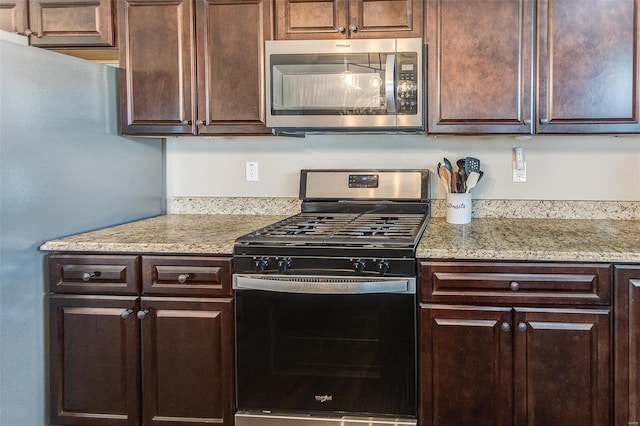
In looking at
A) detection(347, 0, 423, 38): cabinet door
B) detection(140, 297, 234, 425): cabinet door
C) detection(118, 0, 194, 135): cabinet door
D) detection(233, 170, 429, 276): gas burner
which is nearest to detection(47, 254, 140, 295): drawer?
detection(140, 297, 234, 425): cabinet door

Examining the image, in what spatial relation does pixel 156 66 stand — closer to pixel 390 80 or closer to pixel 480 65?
pixel 390 80

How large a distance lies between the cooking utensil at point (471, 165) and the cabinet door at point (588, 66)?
37 cm

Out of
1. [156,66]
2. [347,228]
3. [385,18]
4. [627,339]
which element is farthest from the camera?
[156,66]

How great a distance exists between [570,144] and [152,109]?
6.24 ft

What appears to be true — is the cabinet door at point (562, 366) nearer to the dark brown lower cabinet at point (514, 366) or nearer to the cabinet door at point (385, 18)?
the dark brown lower cabinet at point (514, 366)

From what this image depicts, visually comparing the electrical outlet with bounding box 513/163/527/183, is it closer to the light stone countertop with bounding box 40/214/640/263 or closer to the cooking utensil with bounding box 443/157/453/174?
the light stone countertop with bounding box 40/214/640/263

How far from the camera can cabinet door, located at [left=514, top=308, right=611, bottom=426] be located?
5.89 ft

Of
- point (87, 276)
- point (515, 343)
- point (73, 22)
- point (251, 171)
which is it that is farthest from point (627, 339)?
point (73, 22)

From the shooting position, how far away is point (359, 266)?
1840 millimetres

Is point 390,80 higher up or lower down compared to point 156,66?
lower down

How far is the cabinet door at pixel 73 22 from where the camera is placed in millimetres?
2357

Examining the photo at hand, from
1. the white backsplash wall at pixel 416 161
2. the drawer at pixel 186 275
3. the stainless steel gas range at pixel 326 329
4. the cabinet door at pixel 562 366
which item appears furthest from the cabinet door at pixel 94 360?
the cabinet door at pixel 562 366

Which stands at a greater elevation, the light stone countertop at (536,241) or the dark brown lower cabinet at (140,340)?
the light stone countertop at (536,241)

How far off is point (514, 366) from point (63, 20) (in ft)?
7.56
